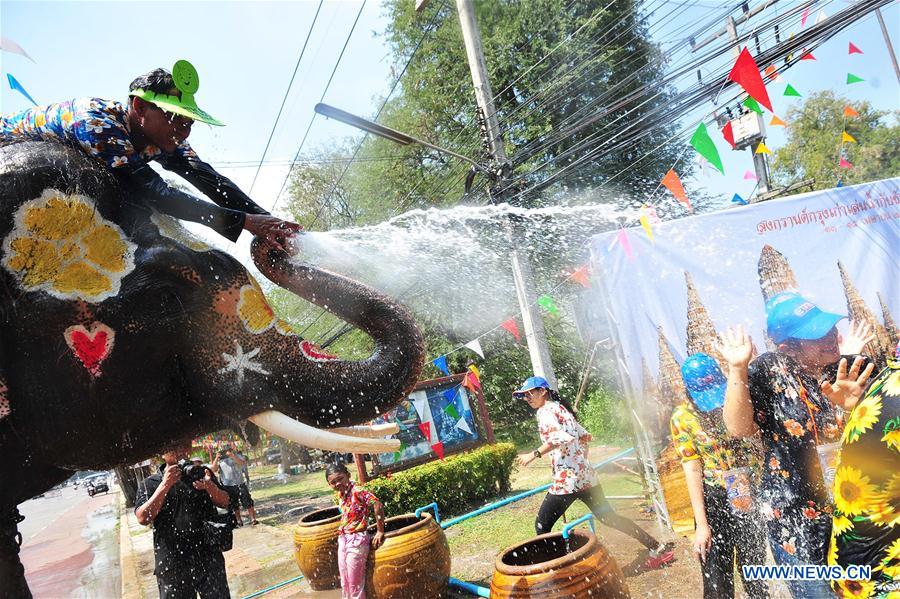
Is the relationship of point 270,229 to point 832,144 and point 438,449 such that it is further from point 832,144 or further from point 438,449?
point 832,144

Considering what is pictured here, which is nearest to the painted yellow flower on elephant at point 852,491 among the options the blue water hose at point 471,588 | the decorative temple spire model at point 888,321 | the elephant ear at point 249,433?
the elephant ear at point 249,433

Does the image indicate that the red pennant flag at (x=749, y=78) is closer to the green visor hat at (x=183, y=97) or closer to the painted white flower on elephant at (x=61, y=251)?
the green visor hat at (x=183, y=97)

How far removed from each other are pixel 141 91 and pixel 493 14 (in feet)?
63.7

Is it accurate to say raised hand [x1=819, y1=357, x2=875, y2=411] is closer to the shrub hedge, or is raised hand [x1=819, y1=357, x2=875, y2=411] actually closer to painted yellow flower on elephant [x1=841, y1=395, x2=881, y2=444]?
painted yellow flower on elephant [x1=841, y1=395, x2=881, y2=444]

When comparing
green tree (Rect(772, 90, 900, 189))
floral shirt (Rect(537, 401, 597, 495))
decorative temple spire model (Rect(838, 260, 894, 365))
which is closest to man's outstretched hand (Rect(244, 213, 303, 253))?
decorative temple spire model (Rect(838, 260, 894, 365))

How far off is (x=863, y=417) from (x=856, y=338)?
233 cm

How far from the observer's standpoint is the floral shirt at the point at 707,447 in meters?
4.04

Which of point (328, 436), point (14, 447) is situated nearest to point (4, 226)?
point (14, 447)

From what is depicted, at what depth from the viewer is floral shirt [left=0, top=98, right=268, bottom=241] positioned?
1.60 metres

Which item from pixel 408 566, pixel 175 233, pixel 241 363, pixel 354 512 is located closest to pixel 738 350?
pixel 241 363

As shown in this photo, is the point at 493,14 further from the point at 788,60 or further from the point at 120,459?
the point at 120,459

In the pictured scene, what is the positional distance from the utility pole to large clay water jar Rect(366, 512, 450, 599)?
160 inches

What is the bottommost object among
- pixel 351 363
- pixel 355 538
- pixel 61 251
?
pixel 355 538

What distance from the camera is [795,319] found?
394 centimetres
